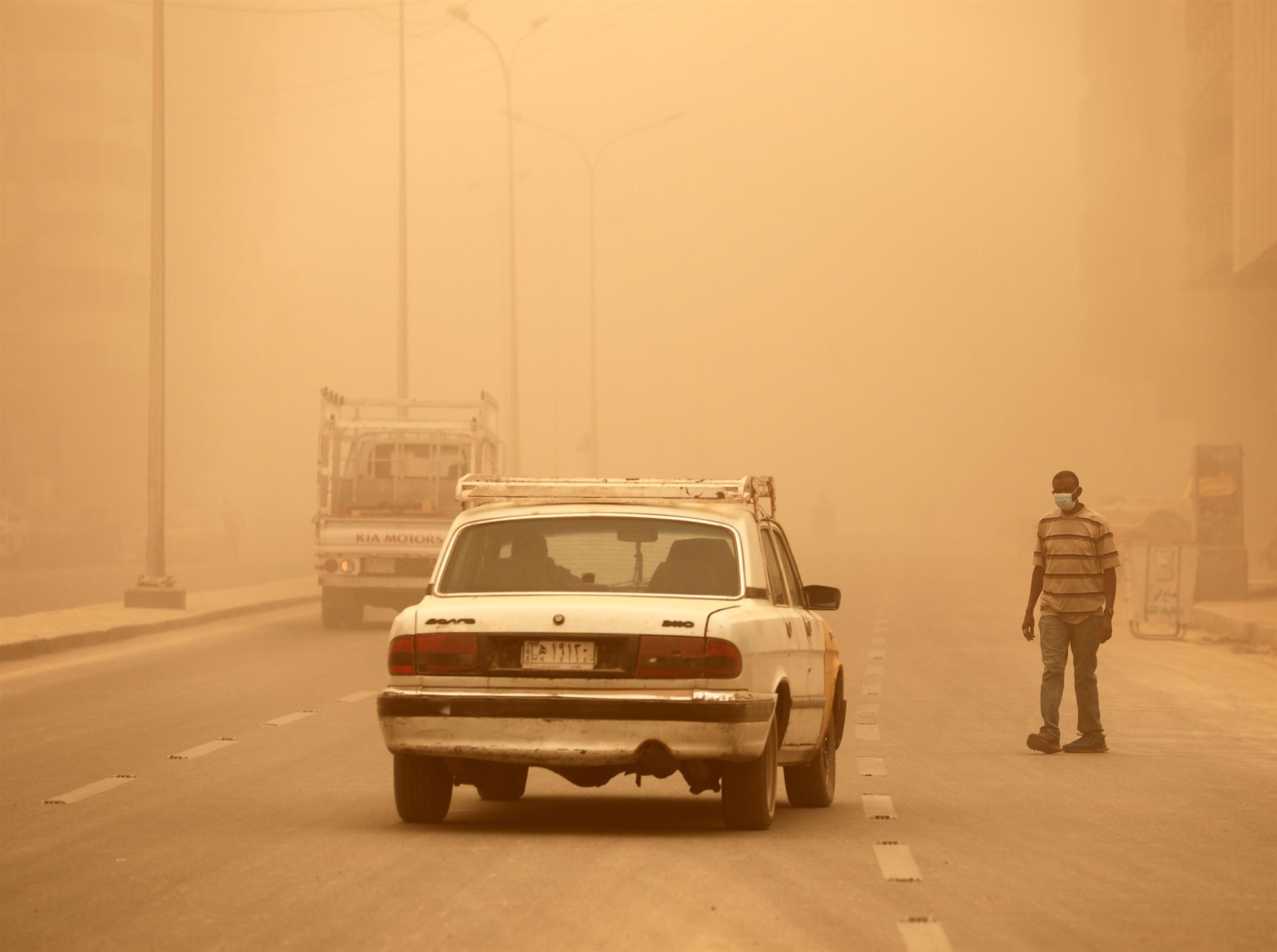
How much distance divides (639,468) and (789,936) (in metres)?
115

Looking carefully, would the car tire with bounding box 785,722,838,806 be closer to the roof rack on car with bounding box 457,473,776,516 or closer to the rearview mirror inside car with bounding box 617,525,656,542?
the roof rack on car with bounding box 457,473,776,516

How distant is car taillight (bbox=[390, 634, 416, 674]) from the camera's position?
29.4ft

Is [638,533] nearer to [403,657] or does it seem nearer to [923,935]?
[403,657]

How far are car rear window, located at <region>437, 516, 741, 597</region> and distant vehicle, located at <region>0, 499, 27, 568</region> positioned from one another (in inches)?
1618

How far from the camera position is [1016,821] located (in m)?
9.87

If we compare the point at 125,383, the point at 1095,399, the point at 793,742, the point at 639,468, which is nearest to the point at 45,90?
the point at 125,383

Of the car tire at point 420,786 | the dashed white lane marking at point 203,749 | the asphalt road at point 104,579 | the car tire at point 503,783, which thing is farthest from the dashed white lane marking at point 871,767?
the asphalt road at point 104,579

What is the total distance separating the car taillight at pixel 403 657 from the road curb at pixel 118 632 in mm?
12600

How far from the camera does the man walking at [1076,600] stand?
13.3 metres

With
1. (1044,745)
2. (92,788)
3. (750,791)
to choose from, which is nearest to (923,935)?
(750,791)

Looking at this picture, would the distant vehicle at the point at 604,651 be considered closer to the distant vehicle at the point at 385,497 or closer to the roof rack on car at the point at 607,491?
the roof rack on car at the point at 607,491

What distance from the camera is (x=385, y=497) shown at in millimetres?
26953

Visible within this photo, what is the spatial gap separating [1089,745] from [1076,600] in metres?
0.92

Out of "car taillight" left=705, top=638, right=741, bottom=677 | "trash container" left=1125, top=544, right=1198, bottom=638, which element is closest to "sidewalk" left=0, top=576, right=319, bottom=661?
"trash container" left=1125, top=544, right=1198, bottom=638
